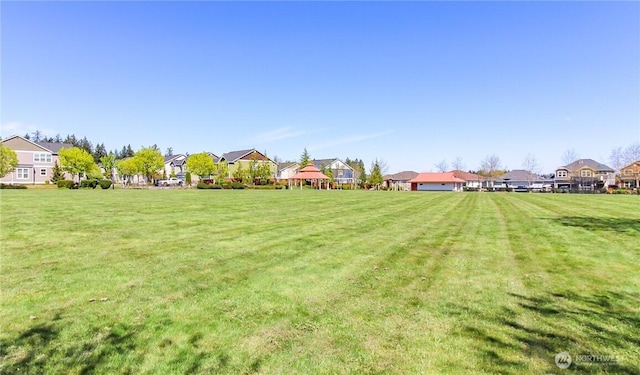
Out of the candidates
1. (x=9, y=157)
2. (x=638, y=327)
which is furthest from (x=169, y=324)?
(x=9, y=157)

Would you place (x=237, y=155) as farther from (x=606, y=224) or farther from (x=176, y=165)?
(x=606, y=224)

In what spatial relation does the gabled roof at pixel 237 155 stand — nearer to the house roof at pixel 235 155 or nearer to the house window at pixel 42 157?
the house roof at pixel 235 155

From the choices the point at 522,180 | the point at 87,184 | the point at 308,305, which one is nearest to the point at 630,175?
the point at 522,180

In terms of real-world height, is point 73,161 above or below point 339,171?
above

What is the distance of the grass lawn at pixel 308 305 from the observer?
11.1 ft

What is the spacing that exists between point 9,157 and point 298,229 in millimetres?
59467

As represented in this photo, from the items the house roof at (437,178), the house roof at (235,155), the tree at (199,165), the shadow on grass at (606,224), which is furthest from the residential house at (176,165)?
the shadow on grass at (606,224)

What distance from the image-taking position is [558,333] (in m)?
4.00

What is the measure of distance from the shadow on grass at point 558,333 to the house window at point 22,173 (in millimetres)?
80625

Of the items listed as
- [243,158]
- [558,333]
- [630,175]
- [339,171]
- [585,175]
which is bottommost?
[558,333]

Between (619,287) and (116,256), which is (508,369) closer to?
(619,287)

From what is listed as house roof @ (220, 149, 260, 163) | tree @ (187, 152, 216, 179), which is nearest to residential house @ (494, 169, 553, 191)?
house roof @ (220, 149, 260, 163)

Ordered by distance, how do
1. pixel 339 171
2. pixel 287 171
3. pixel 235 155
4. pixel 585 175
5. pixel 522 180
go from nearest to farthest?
pixel 235 155 < pixel 585 175 < pixel 339 171 < pixel 287 171 < pixel 522 180

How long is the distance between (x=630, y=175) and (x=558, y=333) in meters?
102
